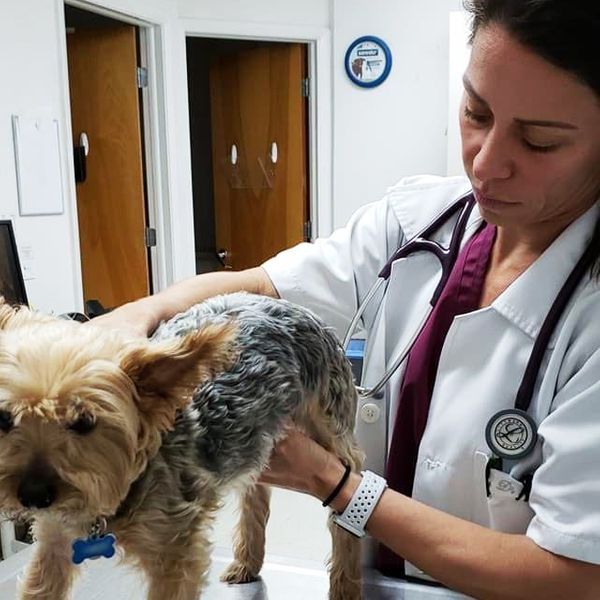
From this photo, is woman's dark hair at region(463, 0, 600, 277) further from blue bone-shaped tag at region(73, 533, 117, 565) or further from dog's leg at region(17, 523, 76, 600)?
dog's leg at region(17, 523, 76, 600)

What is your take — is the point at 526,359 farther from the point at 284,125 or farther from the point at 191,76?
the point at 191,76

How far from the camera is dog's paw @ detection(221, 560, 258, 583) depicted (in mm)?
1359

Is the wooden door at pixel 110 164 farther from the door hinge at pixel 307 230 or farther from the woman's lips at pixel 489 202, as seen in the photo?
the woman's lips at pixel 489 202

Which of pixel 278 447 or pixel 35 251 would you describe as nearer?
pixel 278 447

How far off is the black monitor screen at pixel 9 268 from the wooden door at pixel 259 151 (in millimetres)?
2626

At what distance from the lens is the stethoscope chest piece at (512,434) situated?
3.30 ft

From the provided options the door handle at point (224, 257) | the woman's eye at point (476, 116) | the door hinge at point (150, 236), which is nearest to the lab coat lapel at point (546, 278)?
the woman's eye at point (476, 116)

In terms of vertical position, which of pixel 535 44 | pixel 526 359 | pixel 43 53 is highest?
pixel 43 53

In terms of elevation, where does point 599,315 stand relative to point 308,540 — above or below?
above

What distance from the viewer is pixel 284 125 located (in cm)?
469

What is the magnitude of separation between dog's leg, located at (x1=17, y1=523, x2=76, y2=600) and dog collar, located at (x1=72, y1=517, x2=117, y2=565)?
11cm

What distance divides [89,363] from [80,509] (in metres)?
0.19

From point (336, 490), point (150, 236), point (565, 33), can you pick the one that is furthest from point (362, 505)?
point (150, 236)

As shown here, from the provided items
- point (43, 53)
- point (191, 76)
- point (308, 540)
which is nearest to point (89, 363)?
point (308, 540)
